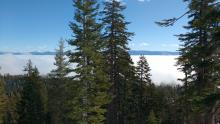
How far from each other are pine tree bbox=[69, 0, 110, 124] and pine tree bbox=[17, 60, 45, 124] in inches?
709

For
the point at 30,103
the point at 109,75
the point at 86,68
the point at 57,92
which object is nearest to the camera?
the point at 86,68

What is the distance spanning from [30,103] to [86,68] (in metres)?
20.7

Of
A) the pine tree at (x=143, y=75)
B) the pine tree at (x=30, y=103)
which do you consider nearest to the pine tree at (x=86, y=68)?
the pine tree at (x=30, y=103)

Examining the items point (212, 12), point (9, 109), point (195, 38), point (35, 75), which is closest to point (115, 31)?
point (195, 38)

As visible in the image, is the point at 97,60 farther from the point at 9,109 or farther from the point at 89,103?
the point at 9,109

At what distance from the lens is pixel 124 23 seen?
41906mm

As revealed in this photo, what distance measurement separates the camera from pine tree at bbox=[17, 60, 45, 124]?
168 feet

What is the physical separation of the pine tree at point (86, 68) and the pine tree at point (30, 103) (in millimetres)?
18019

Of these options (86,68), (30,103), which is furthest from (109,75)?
(30,103)

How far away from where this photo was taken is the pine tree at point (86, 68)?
3403 centimetres

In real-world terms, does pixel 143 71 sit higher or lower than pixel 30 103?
higher

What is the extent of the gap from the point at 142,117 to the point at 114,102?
91.8 ft

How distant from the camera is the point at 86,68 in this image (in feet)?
110

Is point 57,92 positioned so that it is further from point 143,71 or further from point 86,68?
point 86,68
